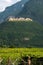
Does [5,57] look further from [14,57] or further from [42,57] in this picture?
[42,57]

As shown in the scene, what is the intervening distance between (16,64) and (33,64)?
161 inches

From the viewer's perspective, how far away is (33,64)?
48.4 metres

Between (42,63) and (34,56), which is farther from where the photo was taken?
(34,56)

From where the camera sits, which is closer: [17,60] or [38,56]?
[17,60]

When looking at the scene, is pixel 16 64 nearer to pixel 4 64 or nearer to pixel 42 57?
pixel 4 64

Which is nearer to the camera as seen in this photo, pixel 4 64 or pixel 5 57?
pixel 4 64

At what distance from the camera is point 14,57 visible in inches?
1962

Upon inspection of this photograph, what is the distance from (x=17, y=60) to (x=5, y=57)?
3.11 m

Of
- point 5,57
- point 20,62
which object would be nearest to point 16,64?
point 20,62

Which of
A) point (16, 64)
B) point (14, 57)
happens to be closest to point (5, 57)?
point (14, 57)

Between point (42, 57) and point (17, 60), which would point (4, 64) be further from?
point (42, 57)

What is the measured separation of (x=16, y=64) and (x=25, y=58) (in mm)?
4601

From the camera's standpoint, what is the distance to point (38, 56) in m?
50.8

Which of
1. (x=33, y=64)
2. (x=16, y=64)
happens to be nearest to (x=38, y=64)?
(x=33, y=64)
